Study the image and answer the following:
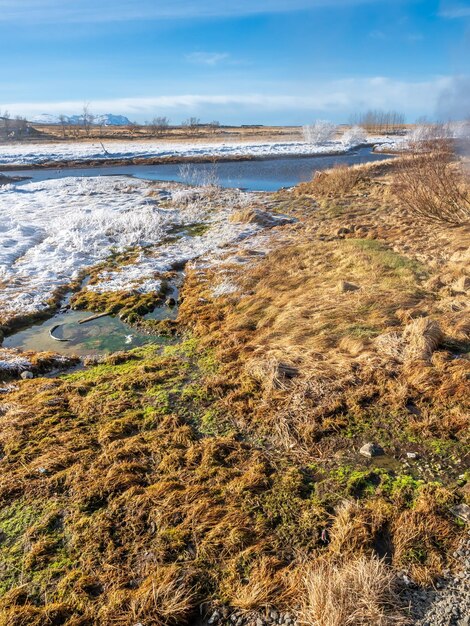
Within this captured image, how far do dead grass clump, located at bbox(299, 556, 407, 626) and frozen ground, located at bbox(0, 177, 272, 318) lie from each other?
9529mm

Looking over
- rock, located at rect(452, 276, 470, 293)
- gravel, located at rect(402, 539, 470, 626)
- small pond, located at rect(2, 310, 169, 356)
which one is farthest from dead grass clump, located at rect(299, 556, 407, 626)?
rock, located at rect(452, 276, 470, 293)

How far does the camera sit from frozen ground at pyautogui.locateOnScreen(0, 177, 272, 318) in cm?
1252

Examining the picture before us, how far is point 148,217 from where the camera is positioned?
18766 mm

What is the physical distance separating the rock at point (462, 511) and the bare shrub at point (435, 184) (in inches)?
440

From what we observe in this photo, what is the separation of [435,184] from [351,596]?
531 inches

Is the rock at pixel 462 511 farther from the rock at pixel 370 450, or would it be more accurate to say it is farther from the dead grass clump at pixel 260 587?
the dead grass clump at pixel 260 587

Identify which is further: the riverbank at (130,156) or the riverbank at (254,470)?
the riverbank at (130,156)

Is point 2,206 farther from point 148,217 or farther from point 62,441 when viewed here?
point 62,441

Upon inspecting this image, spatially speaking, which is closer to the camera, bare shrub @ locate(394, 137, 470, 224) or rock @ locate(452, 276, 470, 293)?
rock @ locate(452, 276, 470, 293)

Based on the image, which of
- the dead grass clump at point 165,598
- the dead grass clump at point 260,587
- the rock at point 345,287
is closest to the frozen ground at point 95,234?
the rock at point 345,287

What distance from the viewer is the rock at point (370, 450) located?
5043 millimetres

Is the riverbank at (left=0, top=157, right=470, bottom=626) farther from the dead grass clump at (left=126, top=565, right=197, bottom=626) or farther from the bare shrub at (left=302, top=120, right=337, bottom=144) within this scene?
the bare shrub at (left=302, top=120, right=337, bottom=144)

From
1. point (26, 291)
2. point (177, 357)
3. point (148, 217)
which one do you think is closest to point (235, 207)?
point (148, 217)

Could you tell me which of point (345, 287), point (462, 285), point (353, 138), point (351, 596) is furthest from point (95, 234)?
point (353, 138)
